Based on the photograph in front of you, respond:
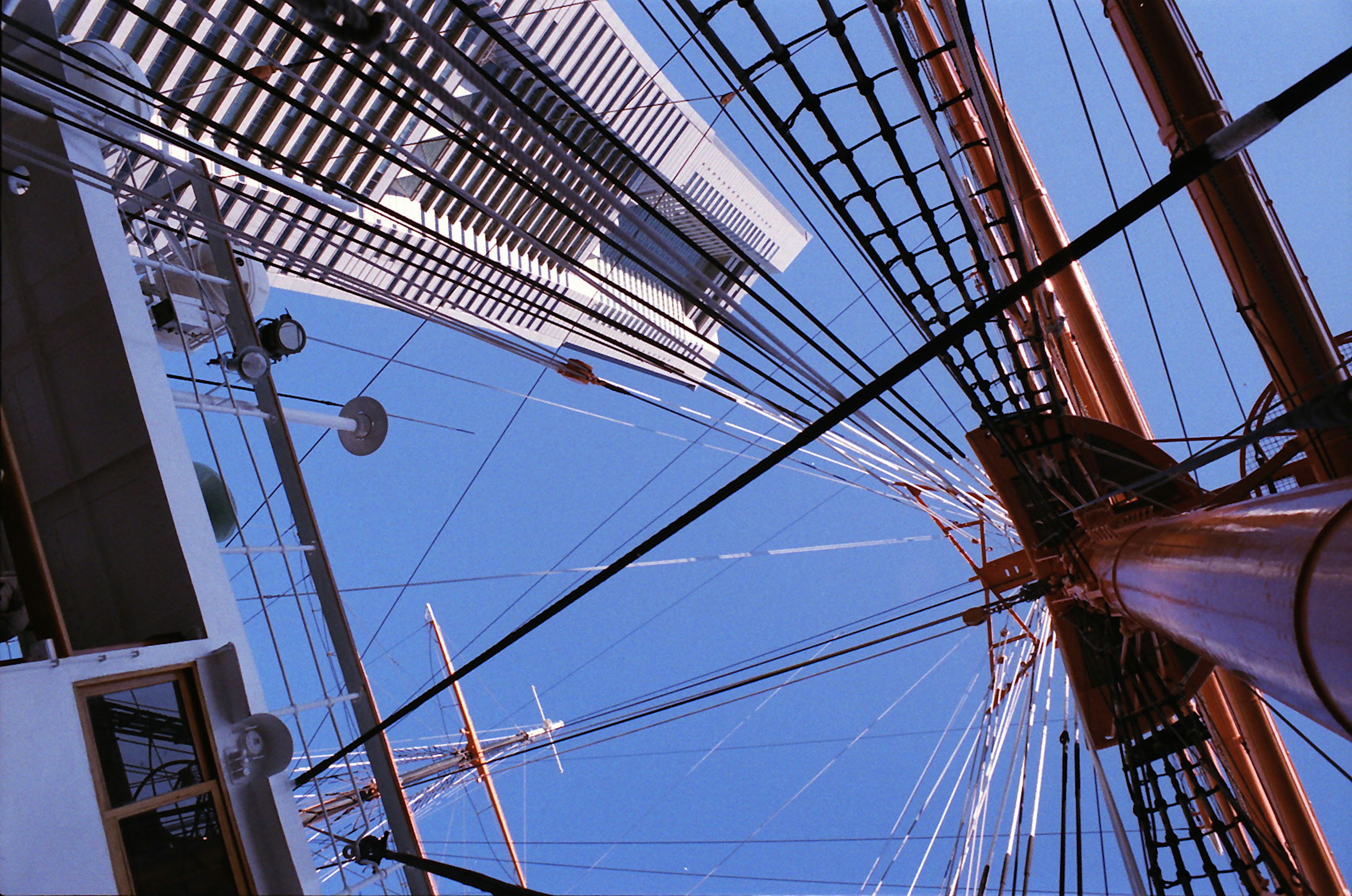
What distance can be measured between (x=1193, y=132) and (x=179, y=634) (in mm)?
7756

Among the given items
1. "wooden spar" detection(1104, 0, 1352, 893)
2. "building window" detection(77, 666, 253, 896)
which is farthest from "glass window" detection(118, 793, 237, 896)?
"wooden spar" detection(1104, 0, 1352, 893)

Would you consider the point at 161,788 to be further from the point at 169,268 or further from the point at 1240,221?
the point at 1240,221

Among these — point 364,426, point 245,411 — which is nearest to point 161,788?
point 245,411

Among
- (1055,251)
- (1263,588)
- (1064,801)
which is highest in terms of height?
(1055,251)

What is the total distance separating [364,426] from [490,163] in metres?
4.57

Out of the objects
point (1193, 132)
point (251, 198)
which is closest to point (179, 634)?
point (251, 198)

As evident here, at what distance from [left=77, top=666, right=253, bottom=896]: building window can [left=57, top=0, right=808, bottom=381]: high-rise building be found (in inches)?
109

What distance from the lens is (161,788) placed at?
511 cm

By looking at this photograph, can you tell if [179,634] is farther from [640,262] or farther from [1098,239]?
[1098,239]

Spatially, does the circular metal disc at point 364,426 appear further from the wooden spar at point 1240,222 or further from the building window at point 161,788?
the wooden spar at point 1240,222

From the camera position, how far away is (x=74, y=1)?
21.8 metres

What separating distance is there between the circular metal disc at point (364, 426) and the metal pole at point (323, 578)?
1.13 metres

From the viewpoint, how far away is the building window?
4.79 meters

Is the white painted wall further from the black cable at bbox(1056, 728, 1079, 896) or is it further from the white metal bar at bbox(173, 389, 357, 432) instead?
the black cable at bbox(1056, 728, 1079, 896)
